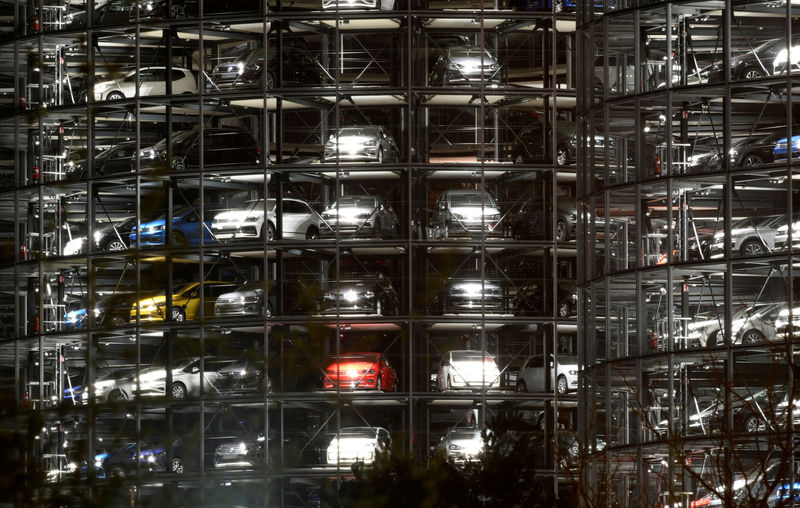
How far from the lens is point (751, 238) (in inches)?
1423

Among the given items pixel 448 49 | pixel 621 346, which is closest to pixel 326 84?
pixel 448 49

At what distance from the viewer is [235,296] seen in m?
41.9

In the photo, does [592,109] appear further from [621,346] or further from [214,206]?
[214,206]

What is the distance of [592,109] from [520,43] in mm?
10642

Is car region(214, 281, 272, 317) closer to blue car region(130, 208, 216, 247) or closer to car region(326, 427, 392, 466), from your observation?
blue car region(130, 208, 216, 247)

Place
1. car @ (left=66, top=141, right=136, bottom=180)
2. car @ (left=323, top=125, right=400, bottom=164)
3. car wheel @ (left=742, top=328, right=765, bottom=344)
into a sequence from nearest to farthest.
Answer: car wheel @ (left=742, top=328, right=765, bottom=344), car @ (left=323, top=125, right=400, bottom=164), car @ (left=66, top=141, right=136, bottom=180)

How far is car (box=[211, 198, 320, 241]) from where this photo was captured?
4219 cm

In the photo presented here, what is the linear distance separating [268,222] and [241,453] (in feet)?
21.2

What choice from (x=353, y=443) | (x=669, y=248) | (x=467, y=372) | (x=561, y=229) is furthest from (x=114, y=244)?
(x=669, y=248)

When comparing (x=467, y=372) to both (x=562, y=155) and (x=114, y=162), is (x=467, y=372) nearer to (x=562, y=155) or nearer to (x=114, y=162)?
(x=562, y=155)

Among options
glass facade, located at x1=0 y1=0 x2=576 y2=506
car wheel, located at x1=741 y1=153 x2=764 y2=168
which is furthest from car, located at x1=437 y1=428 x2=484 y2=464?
car wheel, located at x1=741 y1=153 x2=764 y2=168

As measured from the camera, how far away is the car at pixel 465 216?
139 ft

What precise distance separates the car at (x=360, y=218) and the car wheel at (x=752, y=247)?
1047 cm

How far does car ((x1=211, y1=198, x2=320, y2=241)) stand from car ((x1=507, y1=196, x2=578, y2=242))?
18.7 feet
